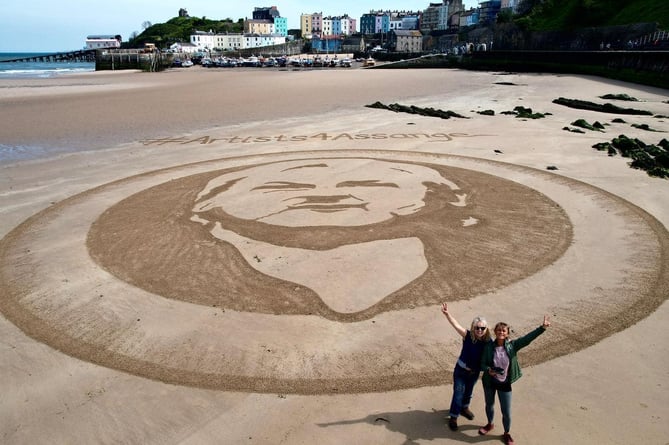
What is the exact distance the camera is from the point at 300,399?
24.8 ft

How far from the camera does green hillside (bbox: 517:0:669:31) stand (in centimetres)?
8562

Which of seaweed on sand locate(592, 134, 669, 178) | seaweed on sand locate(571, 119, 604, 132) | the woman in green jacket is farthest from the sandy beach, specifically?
seaweed on sand locate(571, 119, 604, 132)

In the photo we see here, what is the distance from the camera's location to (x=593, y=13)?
337 feet

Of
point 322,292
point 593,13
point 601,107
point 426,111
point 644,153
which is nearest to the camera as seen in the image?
point 322,292

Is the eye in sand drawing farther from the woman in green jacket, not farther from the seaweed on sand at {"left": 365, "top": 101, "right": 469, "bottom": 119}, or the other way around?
the seaweed on sand at {"left": 365, "top": 101, "right": 469, "bottom": 119}

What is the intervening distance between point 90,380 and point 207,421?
2.34 meters

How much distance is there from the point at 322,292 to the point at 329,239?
9.67 ft

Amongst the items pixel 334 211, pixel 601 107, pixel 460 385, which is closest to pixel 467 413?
pixel 460 385

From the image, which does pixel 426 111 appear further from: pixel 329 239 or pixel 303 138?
pixel 329 239

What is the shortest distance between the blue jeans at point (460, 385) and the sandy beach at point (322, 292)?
0.35 metres

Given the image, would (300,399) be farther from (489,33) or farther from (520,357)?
(489,33)

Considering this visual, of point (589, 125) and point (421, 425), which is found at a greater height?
point (589, 125)

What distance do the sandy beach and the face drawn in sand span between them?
0.07 meters

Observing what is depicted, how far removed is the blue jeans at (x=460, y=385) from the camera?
6.67 meters
